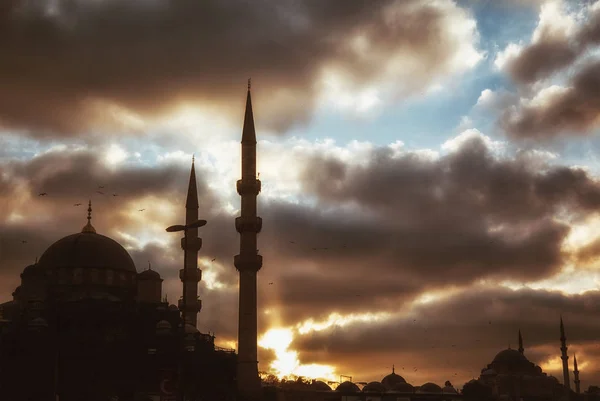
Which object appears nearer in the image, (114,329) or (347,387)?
(114,329)

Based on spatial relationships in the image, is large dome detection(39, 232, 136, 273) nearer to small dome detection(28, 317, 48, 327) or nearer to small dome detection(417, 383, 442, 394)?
small dome detection(28, 317, 48, 327)

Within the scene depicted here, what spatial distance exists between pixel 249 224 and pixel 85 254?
15.1 m

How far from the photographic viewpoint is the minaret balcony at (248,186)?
62.3 metres

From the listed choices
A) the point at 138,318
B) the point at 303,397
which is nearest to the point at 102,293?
the point at 138,318

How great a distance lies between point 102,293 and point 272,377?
32.0 m

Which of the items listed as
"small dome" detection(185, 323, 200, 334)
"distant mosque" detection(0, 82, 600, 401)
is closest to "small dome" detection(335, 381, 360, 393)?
"distant mosque" detection(0, 82, 600, 401)

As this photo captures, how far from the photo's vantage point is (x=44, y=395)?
5612 centimetres

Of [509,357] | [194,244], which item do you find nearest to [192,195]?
[194,244]

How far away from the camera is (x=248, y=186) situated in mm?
62312

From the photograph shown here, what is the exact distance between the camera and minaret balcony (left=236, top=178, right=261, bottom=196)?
6234 cm

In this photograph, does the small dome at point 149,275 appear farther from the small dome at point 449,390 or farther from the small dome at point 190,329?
the small dome at point 449,390

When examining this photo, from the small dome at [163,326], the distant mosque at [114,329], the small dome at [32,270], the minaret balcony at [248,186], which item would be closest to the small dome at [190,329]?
the distant mosque at [114,329]

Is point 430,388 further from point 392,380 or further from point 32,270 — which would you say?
point 32,270

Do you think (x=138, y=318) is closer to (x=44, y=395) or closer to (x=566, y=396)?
(x=44, y=395)
